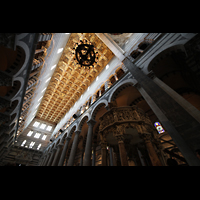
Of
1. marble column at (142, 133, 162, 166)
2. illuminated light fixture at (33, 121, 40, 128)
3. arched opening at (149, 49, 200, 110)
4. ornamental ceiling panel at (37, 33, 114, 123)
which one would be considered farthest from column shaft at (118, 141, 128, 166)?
illuminated light fixture at (33, 121, 40, 128)

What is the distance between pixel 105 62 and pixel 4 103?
12.7 metres

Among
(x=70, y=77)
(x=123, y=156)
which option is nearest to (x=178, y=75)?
(x=123, y=156)

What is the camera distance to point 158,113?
4.33 metres

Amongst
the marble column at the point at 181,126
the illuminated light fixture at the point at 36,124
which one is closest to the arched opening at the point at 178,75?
the marble column at the point at 181,126

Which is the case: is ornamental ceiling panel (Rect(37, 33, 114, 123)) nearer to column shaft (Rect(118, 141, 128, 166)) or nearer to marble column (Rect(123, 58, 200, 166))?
column shaft (Rect(118, 141, 128, 166))

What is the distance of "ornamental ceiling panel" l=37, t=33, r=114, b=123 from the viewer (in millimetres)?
14039

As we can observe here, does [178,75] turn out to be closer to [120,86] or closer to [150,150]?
[120,86]

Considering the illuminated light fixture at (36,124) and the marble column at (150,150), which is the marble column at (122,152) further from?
the illuminated light fixture at (36,124)

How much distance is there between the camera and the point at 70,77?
16609mm

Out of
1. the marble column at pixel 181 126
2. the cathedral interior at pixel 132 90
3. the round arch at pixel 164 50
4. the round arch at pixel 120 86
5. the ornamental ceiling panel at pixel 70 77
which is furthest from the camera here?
the ornamental ceiling panel at pixel 70 77

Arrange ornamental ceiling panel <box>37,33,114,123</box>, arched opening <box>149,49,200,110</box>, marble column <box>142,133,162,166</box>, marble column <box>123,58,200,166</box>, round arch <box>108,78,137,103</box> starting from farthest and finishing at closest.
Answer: ornamental ceiling panel <box>37,33,114,123</box> < round arch <box>108,78,137,103</box> < arched opening <box>149,49,200,110</box> < marble column <box>142,133,162,166</box> < marble column <box>123,58,200,166</box>

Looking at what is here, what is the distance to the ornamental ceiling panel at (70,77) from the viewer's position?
1404 cm
